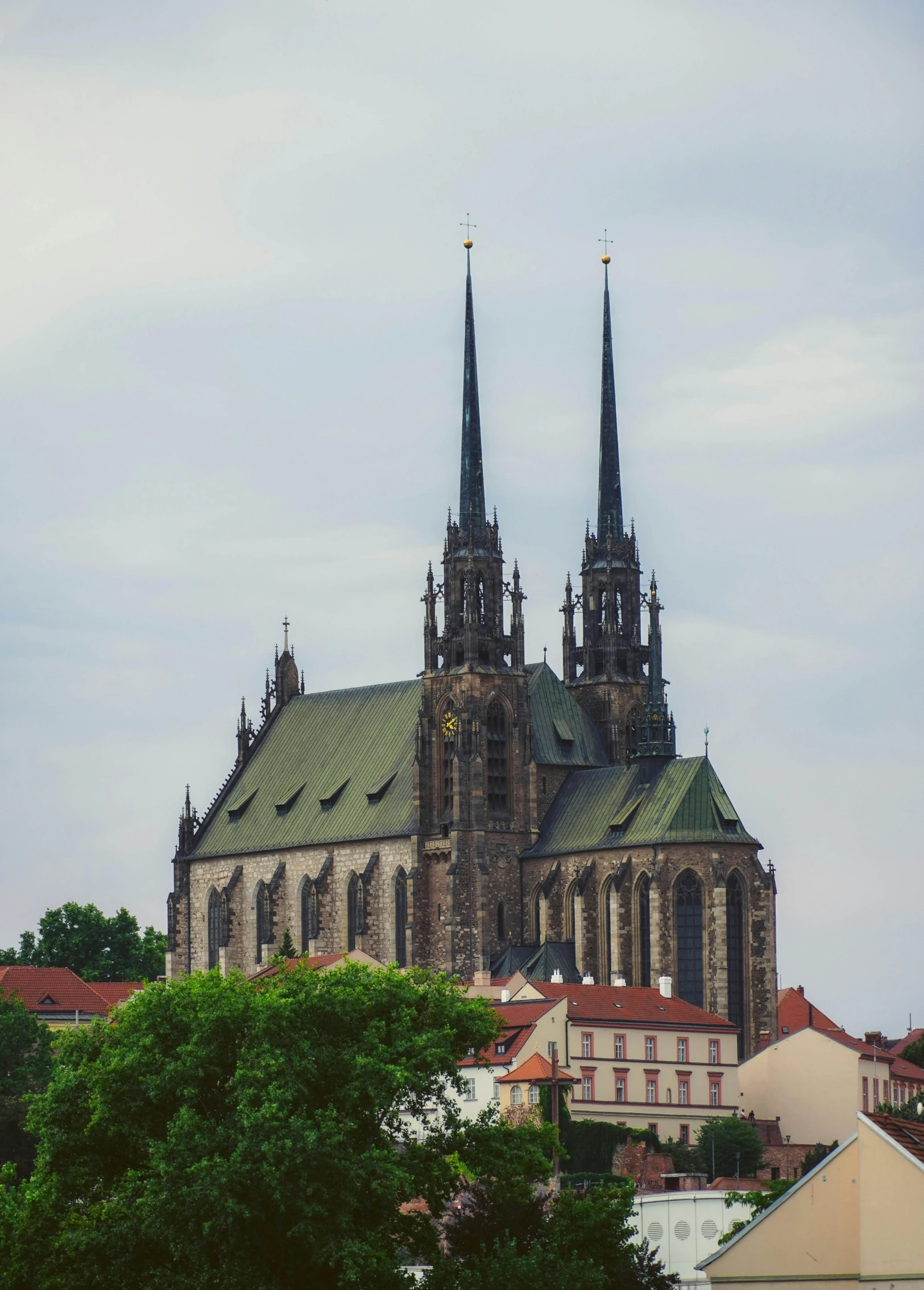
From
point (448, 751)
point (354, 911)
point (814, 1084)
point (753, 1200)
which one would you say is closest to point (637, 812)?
point (448, 751)

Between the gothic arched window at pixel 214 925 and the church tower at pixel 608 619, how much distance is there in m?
21.2

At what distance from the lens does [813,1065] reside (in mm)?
128000

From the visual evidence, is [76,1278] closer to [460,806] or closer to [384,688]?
[460,806]

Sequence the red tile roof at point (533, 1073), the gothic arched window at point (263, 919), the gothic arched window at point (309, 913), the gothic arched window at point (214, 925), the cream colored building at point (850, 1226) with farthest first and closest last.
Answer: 1. the gothic arched window at point (214, 925)
2. the gothic arched window at point (263, 919)
3. the gothic arched window at point (309, 913)
4. the red tile roof at point (533, 1073)
5. the cream colored building at point (850, 1226)

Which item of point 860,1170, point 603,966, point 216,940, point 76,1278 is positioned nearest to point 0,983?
point 216,940

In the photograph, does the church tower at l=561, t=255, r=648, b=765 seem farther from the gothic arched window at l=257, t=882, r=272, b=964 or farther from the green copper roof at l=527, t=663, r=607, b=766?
the gothic arched window at l=257, t=882, r=272, b=964

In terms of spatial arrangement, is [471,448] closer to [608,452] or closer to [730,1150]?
[608,452]

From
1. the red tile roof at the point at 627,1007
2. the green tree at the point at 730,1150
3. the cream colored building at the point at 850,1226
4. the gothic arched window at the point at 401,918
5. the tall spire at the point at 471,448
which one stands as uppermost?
the tall spire at the point at 471,448

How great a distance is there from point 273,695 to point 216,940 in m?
15.4

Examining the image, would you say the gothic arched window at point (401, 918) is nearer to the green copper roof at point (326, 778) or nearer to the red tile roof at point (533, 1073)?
the green copper roof at point (326, 778)

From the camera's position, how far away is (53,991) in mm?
150125

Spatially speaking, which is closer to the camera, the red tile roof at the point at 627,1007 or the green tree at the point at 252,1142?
the green tree at the point at 252,1142

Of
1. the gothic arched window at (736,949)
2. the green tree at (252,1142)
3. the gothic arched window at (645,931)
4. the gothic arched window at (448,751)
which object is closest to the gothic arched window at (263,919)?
the gothic arched window at (448,751)

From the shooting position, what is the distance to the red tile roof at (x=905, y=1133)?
64.9 m
